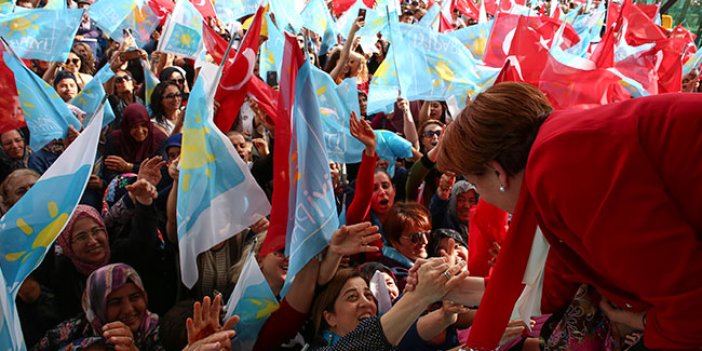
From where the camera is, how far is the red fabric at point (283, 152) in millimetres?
2689

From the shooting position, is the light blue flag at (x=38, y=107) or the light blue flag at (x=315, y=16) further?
the light blue flag at (x=315, y=16)

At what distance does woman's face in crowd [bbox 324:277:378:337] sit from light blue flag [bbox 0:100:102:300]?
1069 millimetres

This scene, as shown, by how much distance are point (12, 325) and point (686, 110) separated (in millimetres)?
2011

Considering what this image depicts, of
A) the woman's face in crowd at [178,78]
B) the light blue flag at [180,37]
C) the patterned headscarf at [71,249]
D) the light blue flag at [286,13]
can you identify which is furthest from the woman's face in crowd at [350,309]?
the light blue flag at [286,13]

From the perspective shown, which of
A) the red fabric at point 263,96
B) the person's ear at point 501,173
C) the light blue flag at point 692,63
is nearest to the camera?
the person's ear at point 501,173

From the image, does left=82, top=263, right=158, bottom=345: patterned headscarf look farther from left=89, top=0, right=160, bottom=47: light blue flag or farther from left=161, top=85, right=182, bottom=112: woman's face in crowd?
left=89, top=0, right=160, bottom=47: light blue flag

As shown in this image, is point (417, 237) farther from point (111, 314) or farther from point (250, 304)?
point (111, 314)

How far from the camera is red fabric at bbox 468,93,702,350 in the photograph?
132 cm

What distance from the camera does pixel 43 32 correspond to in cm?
487

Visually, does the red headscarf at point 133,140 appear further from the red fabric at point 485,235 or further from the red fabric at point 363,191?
the red fabric at point 485,235

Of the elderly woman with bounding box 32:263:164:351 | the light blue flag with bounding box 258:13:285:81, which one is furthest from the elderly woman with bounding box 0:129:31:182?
the elderly woman with bounding box 32:263:164:351

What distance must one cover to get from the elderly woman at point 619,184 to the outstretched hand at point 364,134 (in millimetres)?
1602

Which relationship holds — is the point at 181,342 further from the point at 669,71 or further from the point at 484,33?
the point at 669,71

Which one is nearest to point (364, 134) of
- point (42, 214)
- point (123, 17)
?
point (42, 214)
